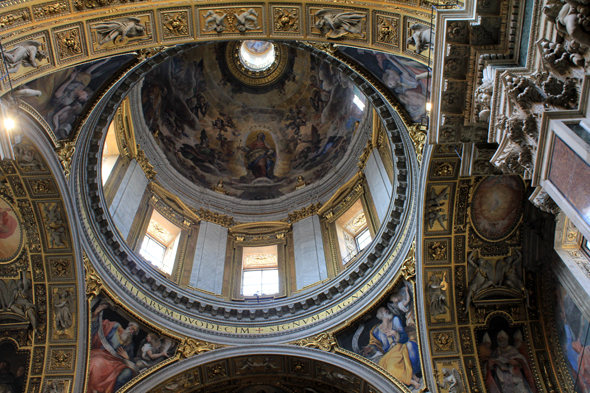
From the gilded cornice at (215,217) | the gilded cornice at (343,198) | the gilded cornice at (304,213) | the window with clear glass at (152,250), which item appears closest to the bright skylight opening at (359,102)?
the gilded cornice at (343,198)

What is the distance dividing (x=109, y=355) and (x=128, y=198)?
640 centimetres

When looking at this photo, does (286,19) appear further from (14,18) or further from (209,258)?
(209,258)

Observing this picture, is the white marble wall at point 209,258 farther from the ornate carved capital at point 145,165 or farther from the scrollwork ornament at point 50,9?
the scrollwork ornament at point 50,9

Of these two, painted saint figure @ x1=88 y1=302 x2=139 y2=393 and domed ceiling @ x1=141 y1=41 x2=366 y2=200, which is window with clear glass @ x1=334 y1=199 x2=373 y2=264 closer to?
domed ceiling @ x1=141 y1=41 x2=366 y2=200

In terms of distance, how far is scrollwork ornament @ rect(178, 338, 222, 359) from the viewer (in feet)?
49.2

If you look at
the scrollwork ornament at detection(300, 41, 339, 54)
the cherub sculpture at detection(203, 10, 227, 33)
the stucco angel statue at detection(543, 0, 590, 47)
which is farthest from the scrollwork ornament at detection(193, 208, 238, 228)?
the stucco angel statue at detection(543, 0, 590, 47)

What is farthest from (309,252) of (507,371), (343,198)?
(507,371)

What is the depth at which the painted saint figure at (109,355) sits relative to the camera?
1380 cm

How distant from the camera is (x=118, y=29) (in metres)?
9.66

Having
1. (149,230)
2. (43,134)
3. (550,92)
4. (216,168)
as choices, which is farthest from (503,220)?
(216,168)

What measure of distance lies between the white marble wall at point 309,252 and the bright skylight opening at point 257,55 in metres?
11.2

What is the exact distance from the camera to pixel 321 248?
19.7 metres

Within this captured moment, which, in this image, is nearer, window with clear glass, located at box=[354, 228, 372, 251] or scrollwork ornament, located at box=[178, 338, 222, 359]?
scrollwork ornament, located at box=[178, 338, 222, 359]

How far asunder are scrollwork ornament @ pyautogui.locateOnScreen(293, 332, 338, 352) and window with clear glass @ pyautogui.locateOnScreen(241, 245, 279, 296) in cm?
401
